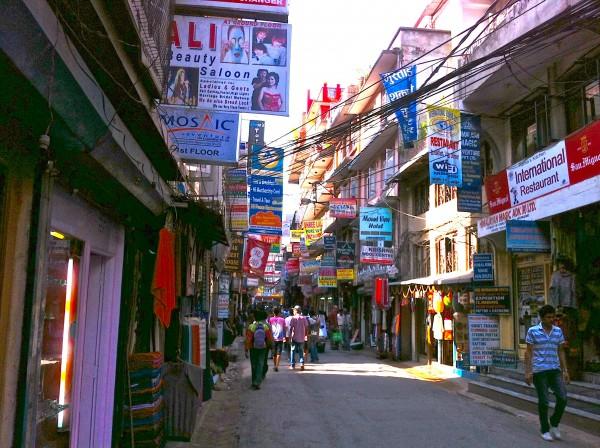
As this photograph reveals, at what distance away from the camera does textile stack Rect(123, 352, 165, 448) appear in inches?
251

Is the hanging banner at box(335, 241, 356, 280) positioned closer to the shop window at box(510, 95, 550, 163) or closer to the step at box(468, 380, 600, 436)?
the shop window at box(510, 95, 550, 163)

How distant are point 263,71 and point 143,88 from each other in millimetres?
2776

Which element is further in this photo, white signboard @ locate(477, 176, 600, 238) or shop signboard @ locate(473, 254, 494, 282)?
shop signboard @ locate(473, 254, 494, 282)

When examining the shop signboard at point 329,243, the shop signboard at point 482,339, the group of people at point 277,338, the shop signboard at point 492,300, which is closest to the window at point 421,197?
the group of people at point 277,338

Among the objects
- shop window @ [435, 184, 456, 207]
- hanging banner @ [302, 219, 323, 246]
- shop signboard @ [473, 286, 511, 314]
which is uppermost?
hanging banner @ [302, 219, 323, 246]

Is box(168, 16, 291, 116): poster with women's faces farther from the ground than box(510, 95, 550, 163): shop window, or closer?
closer

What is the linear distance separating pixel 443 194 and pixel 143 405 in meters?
15.0

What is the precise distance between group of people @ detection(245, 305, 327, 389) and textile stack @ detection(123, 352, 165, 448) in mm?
6216

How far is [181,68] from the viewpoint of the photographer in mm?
8000

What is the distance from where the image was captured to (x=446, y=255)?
1920 cm

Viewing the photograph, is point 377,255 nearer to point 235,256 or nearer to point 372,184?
point 235,256

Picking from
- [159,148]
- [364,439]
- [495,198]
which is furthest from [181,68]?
[495,198]

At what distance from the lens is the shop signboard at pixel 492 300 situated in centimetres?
1408

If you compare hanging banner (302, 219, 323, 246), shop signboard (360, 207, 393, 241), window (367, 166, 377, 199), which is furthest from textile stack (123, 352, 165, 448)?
hanging banner (302, 219, 323, 246)
